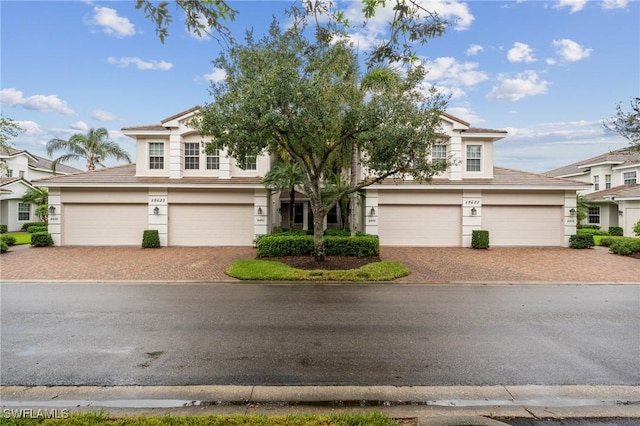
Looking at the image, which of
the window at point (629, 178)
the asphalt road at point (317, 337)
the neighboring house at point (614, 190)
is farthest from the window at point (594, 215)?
the asphalt road at point (317, 337)

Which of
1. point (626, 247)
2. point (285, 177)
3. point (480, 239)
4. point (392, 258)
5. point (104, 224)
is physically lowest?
point (392, 258)

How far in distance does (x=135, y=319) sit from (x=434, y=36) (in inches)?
294

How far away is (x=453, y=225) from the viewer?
733 inches

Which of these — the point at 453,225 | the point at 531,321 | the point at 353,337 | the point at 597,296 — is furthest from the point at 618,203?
the point at 353,337

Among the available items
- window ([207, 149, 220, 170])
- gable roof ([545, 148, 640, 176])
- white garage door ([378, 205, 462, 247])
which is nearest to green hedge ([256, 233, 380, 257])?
white garage door ([378, 205, 462, 247])

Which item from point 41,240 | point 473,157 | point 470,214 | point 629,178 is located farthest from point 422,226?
point 629,178

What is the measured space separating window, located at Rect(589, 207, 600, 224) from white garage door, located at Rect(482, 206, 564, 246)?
14139 millimetres

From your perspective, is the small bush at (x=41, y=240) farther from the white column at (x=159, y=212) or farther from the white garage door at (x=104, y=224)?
the white column at (x=159, y=212)

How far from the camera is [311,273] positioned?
11797mm

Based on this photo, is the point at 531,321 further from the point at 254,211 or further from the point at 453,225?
the point at 254,211

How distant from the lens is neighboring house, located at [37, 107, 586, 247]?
18.0 meters

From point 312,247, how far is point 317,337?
8.81 m

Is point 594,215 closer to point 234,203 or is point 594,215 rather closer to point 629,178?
point 629,178

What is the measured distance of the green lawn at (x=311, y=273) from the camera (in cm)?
1147
